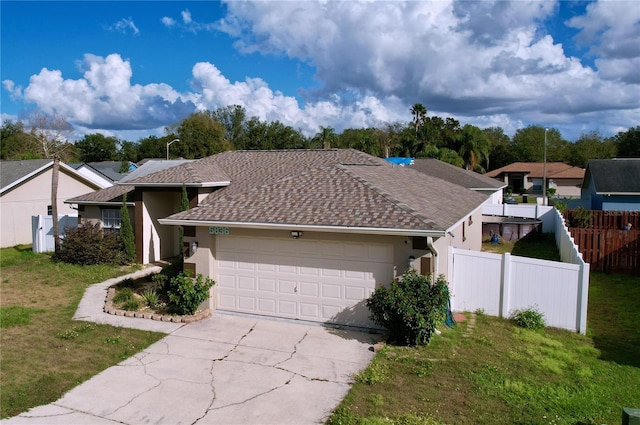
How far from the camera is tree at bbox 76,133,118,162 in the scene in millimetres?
87125

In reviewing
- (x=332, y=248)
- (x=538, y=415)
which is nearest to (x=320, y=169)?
(x=332, y=248)

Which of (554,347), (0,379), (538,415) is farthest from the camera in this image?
(554,347)

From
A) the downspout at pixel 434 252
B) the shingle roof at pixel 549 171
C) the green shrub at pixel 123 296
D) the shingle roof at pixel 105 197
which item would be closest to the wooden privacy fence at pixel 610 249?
the downspout at pixel 434 252

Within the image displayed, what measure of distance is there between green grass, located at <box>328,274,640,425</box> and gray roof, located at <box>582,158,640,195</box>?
19654 mm

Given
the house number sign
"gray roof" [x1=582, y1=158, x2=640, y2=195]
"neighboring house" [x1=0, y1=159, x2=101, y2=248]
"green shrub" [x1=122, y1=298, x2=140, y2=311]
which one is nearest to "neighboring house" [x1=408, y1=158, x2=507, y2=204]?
"gray roof" [x1=582, y1=158, x2=640, y2=195]

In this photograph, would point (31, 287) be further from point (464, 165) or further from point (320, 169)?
point (464, 165)

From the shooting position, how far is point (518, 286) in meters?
11.3

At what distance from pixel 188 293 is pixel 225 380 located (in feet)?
11.7

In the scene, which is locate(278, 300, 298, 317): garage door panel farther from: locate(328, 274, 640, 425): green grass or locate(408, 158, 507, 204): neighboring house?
locate(408, 158, 507, 204): neighboring house

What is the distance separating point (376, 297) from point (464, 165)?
46.9 meters

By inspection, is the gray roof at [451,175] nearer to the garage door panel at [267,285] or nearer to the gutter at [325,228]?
the garage door panel at [267,285]

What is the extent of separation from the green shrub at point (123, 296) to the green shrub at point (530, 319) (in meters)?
9.84

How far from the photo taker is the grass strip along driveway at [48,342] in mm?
7906

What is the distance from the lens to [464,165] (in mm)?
53969
